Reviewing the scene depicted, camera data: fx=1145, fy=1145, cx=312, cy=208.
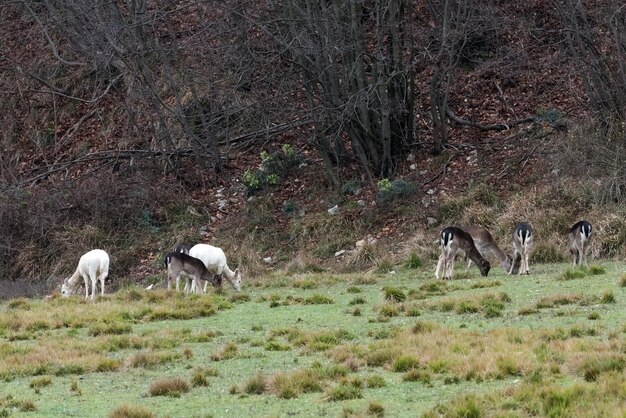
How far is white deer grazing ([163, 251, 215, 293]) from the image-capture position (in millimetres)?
22219

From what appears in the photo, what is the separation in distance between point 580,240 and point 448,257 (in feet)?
8.35

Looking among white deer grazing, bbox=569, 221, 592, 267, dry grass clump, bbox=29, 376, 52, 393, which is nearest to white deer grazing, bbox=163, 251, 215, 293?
white deer grazing, bbox=569, 221, 592, 267

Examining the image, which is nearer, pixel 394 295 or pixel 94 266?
pixel 394 295

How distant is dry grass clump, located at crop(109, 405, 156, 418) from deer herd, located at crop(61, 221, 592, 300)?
1160 cm

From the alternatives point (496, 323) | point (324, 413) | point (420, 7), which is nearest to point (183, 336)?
point (496, 323)

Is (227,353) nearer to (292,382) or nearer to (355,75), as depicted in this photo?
(292,382)

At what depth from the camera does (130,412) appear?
10.6m

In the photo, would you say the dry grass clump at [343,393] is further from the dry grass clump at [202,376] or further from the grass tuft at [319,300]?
the grass tuft at [319,300]

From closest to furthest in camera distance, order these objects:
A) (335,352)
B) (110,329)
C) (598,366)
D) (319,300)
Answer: (598,366), (335,352), (110,329), (319,300)

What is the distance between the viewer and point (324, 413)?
10.6 meters

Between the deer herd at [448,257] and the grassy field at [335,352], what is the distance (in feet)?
4.17

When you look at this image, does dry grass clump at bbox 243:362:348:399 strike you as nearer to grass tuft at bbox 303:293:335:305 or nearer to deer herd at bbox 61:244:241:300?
grass tuft at bbox 303:293:335:305

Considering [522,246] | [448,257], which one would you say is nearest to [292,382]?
[448,257]

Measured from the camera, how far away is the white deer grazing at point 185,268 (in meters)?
22.2
